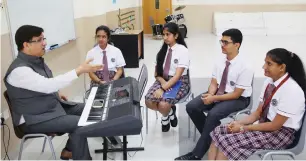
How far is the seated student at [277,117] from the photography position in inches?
71.2

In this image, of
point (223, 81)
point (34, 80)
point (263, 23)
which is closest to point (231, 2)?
point (263, 23)

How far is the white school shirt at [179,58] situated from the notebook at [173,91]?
0.43ft

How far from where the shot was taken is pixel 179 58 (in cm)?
294

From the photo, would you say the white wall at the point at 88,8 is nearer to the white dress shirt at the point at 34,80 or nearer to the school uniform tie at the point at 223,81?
the white dress shirt at the point at 34,80

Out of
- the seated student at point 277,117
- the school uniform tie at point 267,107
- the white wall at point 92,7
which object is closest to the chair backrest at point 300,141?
the seated student at point 277,117

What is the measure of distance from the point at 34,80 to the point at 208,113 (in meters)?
1.39

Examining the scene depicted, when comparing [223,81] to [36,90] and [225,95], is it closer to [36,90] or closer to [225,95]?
[225,95]

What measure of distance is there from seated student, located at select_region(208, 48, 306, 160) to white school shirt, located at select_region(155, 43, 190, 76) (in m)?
1.07

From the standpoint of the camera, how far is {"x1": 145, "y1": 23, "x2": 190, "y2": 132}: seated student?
288 cm

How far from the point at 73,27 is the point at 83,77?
855 mm

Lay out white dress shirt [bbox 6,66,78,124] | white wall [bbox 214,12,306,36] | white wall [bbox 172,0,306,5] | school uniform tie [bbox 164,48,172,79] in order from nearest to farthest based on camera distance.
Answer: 1. white dress shirt [bbox 6,66,78,124]
2. school uniform tie [bbox 164,48,172,79]
3. white wall [bbox 214,12,306,36]
4. white wall [bbox 172,0,306,5]

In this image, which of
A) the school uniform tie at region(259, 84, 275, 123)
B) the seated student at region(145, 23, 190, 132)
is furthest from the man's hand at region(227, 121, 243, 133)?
the seated student at region(145, 23, 190, 132)

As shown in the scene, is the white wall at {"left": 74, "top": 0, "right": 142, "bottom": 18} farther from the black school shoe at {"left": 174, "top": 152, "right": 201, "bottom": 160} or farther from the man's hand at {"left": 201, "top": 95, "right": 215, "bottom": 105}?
the black school shoe at {"left": 174, "top": 152, "right": 201, "bottom": 160}

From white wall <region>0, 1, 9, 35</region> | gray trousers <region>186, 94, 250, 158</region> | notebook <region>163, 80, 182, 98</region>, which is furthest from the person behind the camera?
notebook <region>163, 80, 182, 98</region>
